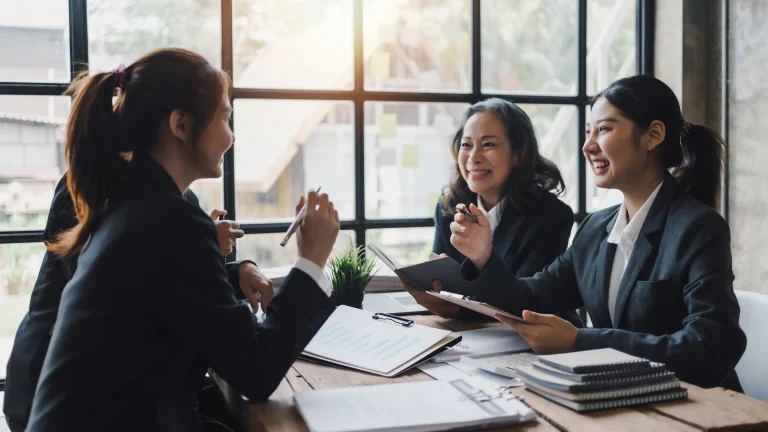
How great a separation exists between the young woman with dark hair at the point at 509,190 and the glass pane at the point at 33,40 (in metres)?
1.51

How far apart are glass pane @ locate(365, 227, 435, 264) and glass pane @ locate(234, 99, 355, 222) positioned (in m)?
0.15

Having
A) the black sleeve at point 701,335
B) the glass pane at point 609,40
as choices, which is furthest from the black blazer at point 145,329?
the glass pane at point 609,40

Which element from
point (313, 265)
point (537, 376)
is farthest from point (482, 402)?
point (313, 265)

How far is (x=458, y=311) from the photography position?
2.02 metres

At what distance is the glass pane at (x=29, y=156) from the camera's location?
2.53 metres

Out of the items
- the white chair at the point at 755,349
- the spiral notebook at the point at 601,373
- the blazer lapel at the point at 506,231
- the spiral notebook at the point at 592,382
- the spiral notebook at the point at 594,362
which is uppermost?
the blazer lapel at the point at 506,231

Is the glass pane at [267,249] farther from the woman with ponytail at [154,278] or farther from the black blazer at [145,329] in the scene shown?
the black blazer at [145,329]

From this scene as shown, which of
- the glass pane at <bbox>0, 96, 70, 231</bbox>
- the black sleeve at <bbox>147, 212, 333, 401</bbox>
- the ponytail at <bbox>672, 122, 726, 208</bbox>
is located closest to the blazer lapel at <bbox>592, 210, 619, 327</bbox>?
the ponytail at <bbox>672, 122, 726, 208</bbox>

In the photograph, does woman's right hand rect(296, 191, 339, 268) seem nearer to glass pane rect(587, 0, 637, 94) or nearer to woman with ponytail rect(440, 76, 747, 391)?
woman with ponytail rect(440, 76, 747, 391)

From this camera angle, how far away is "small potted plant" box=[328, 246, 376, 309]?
2027 mm

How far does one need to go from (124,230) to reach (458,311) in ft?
3.60

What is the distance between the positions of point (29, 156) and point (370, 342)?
165 cm

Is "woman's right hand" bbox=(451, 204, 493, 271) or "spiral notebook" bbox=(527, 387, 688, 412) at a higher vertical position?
"woman's right hand" bbox=(451, 204, 493, 271)

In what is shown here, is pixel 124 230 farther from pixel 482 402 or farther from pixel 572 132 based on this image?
pixel 572 132
